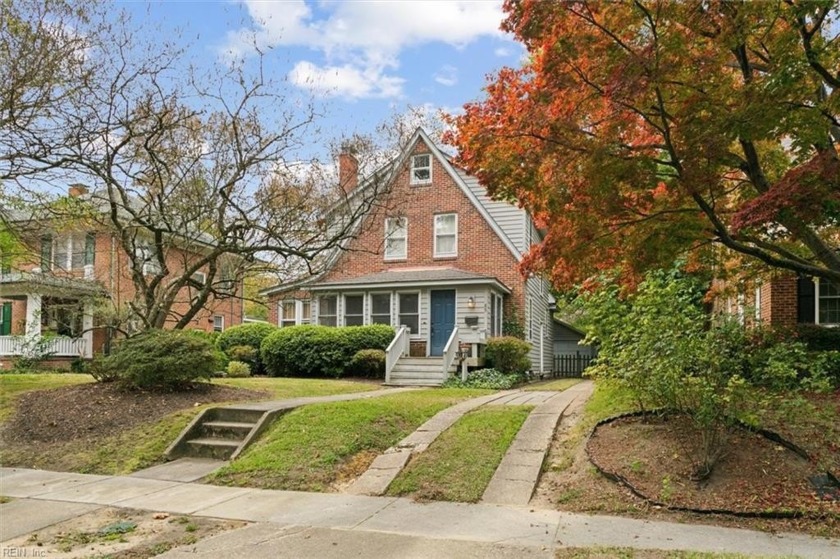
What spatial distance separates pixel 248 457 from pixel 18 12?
27.6 feet

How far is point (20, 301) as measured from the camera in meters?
26.8

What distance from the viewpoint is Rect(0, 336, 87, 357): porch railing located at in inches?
896

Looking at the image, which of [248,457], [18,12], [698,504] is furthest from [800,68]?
[18,12]

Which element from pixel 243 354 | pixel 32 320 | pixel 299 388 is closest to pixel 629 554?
pixel 299 388

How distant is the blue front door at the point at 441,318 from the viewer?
20.5 metres

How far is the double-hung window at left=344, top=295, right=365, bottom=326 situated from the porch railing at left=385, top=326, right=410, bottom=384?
2521mm

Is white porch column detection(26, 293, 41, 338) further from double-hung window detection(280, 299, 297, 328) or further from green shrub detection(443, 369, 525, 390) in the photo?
green shrub detection(443, 369, 525, 390)

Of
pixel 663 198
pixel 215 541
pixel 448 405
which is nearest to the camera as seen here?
pixel 215 541

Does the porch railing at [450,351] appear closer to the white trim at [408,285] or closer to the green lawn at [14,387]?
the white trim at [408,285]

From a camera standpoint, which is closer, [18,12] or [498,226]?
[18,12]

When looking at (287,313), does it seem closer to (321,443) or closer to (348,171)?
(348,171)

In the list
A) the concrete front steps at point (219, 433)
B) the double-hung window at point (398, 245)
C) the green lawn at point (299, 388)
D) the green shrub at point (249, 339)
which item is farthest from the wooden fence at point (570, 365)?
the concrete front steps at point (219, 433)

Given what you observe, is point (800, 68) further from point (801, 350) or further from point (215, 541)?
point (215, 541)

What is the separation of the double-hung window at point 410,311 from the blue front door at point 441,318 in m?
0.53
